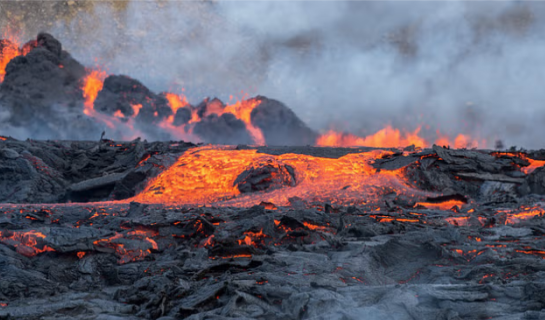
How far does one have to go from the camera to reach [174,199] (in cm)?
1512

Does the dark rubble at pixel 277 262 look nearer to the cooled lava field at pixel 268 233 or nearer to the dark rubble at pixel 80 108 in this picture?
the cooled lava field at pixel 268 233

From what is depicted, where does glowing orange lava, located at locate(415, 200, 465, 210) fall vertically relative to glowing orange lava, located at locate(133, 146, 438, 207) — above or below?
below

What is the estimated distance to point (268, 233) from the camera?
8.91 m

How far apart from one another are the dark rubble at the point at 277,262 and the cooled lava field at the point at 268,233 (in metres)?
0.03

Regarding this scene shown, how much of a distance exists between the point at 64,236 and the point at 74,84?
42976 mm

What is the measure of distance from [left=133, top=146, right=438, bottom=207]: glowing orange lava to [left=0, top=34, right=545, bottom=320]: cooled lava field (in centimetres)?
7

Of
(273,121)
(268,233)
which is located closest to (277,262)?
(268,233)

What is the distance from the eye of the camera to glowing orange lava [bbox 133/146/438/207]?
14.7 metres

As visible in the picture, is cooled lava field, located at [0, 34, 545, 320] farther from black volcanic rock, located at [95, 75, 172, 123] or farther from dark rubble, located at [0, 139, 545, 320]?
black volcanic rock, located at [95, 75, 172, 123]

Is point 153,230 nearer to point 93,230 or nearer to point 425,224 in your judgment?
point 93,230

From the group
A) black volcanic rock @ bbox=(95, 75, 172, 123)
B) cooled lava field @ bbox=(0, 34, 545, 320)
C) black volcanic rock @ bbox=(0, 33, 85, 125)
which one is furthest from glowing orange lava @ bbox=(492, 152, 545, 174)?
black volcanic rock @ bbox=(0, 33, 85, 125)

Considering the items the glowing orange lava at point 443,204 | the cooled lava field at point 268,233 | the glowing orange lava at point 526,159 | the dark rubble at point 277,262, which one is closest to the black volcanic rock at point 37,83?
the cooled lava field at point 268,233

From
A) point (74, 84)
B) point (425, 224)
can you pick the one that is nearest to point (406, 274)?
point (425, 224)

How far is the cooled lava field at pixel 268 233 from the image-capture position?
4.96 metres
